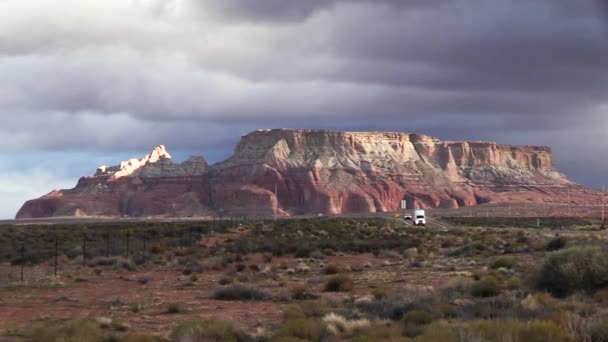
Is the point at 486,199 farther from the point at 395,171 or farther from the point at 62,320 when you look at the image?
the point at 62,320

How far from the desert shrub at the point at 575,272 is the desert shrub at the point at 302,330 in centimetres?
763

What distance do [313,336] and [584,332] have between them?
447 centimetres

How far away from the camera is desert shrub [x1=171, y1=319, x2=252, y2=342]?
13.2 meters

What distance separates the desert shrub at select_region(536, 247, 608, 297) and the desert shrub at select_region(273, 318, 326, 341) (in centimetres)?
763

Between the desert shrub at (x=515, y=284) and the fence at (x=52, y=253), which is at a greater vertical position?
the fence at (x=52, y=253)

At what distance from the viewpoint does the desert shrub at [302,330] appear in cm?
1346

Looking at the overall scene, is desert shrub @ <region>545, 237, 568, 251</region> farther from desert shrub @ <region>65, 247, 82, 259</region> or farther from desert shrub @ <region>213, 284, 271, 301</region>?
desert shrub @ <region>65, 247, 82, 259</region>

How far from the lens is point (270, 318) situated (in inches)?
696

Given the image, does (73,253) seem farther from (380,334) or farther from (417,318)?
(380,334)

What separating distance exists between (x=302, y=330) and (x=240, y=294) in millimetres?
9073

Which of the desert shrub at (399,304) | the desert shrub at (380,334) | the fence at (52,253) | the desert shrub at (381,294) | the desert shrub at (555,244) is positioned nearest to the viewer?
the desert shrub at (380,334)

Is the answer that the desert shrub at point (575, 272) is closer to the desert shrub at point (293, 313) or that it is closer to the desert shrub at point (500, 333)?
the desert shrub at point (293, 313)

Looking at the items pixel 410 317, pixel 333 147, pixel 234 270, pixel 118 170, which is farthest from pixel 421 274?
pixel 118 170

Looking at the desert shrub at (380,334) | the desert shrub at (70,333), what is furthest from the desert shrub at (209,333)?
the desert shrub at (380,334)
